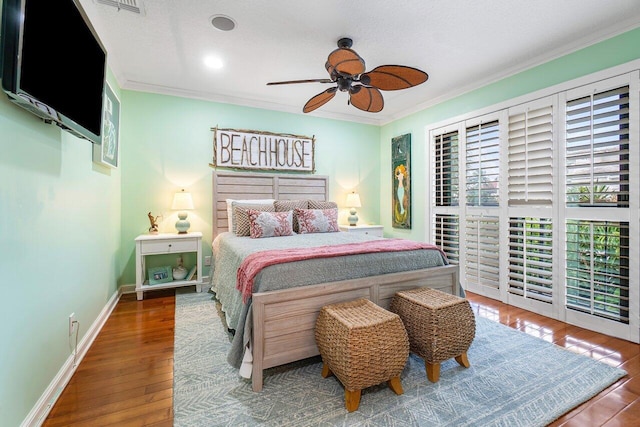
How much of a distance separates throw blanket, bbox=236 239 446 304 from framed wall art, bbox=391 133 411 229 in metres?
2.18

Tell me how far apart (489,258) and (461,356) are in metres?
1.85

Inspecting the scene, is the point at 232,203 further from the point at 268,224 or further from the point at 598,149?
the point at 598,149

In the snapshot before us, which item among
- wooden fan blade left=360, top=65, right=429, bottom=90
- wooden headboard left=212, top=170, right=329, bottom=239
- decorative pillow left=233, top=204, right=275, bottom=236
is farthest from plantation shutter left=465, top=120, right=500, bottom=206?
decorative pillow left=233, top=204, right=275, bottom=236

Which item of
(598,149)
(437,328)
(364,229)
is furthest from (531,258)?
(364,229)

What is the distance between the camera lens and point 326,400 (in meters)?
1.63

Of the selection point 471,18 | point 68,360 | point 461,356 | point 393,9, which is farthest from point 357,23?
point 68,360

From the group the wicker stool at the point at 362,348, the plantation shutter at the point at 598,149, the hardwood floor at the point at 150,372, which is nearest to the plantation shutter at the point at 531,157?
the plantation shutter at the point at 598,149

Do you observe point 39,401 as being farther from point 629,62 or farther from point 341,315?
point 629,62

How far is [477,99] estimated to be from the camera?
3.56 meters

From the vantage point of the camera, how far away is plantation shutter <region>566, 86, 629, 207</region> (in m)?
2.38

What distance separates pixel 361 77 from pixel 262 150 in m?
2.13

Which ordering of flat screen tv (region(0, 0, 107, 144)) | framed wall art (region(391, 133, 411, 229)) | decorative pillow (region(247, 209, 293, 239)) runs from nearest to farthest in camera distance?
flat screen tv (region(0, 0, 107, 144))
decorative pillow (region(247, 209, 293, 239))
framed wall art (region(391, 133, 411, 229))

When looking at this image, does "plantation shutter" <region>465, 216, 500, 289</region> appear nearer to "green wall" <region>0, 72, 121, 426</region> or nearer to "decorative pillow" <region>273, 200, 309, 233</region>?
"decorative pillow" <region>273, 200, 309, 233</region>

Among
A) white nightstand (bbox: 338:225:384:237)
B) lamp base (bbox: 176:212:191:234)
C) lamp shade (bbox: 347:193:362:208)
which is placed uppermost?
lamp shade (bbox: 347:193:362:208)
